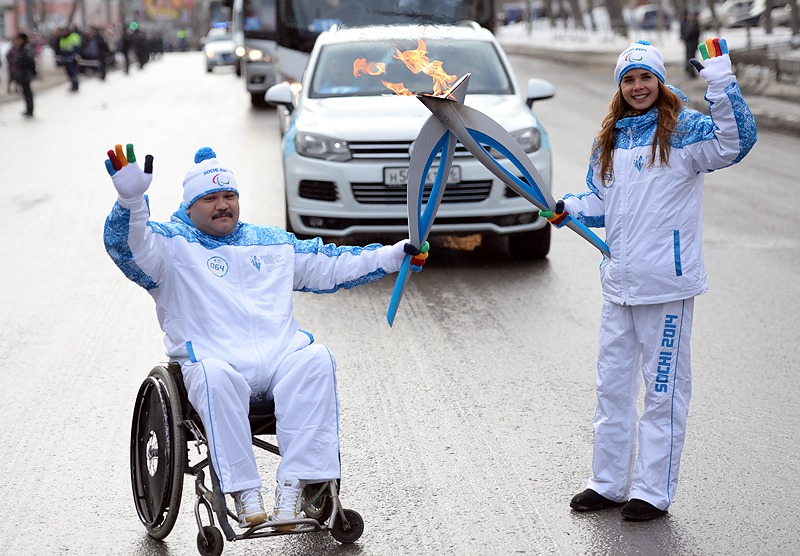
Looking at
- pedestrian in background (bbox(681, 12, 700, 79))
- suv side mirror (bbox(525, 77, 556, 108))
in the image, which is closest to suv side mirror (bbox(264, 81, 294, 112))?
suv side mirror (bbox(525, 77, 556, 108))

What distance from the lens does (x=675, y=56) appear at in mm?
34500

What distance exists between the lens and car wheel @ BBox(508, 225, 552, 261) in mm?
8625

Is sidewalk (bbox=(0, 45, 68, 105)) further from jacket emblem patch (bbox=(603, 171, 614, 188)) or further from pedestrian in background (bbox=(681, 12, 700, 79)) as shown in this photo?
jacket emblem patch (bbox=(603, 171, 614, 188))

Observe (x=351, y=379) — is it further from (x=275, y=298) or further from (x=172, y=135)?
(x=172, y=135)

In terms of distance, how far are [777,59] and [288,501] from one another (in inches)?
861

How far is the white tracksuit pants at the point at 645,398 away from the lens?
157 inches

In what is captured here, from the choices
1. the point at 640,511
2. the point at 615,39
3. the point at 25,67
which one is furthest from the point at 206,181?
the point at 615,39

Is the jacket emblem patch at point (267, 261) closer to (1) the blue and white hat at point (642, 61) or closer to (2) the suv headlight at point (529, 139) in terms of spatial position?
(1) the blue and white hat at point (642, 61)

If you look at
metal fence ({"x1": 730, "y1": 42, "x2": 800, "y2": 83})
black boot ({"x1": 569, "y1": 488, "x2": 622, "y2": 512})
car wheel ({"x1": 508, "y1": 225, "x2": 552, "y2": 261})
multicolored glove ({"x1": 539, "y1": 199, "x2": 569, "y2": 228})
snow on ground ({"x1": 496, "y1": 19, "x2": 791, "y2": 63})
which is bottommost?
snow on ground ({"x1": 496, "y1": 19, "x2": 791, "y2": 63})

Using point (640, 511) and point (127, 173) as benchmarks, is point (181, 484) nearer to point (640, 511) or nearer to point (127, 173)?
point (127, 173)

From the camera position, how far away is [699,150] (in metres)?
3.89

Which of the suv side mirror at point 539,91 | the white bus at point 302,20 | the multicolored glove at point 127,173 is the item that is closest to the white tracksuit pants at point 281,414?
the multicolored glove at point 127,173

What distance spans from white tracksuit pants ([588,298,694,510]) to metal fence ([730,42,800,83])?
2011cm

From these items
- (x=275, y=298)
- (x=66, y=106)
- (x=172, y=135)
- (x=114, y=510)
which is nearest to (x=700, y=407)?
(x=275, y=298)
